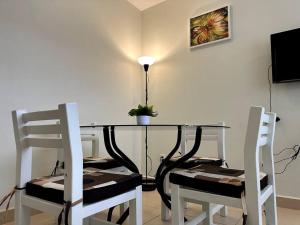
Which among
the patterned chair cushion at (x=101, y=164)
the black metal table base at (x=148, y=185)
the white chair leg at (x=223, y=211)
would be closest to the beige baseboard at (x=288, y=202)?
the white chair leg at (x=223, y=211)

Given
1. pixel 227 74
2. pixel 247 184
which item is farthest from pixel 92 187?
pixel 227 74

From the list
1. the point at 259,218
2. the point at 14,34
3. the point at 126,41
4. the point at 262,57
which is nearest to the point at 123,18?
the point at 126,41

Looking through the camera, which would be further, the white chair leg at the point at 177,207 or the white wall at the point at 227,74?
the white wall at the point at 227,74

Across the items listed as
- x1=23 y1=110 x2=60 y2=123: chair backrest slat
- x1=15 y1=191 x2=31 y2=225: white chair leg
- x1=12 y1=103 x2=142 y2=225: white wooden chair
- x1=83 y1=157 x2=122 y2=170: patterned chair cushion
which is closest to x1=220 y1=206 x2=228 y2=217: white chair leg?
x1=83 y1=157 x2=122 y2=170: patterned chair cushion

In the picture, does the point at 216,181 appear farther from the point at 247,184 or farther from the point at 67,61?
the point at 67,61

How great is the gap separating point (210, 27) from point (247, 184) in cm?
218

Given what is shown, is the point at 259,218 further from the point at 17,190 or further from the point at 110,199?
the point at 17,190

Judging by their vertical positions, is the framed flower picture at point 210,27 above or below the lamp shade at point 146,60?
above

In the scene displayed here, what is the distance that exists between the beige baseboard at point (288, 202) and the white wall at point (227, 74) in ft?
0.17

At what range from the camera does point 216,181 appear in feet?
4.01

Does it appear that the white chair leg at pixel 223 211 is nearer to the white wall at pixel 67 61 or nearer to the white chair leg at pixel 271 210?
the white chair leg at pixel 271 210

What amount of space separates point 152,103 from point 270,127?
2.03m

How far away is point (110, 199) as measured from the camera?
1.14 meters

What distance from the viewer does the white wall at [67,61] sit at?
2048mm
